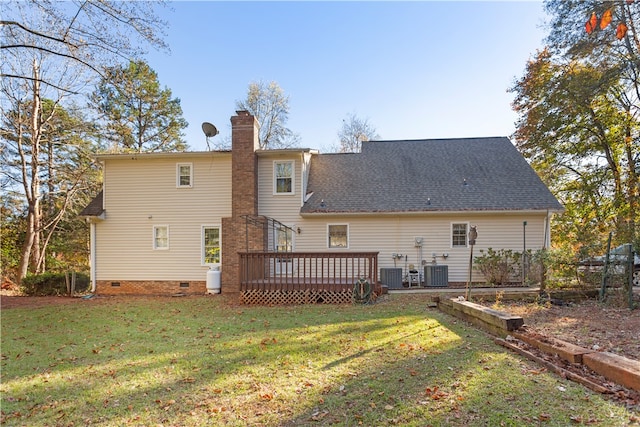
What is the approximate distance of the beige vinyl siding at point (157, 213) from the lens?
506 inches

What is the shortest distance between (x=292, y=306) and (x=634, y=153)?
16605 mm

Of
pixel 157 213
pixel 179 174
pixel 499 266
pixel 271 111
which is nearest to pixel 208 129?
pixel 179 174

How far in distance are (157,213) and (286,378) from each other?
35.8 feet

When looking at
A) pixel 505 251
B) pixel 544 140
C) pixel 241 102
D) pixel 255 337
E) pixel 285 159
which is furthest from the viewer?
pixel 241 102


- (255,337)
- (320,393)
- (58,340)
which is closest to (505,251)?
(255,337)

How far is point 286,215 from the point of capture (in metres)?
12.8

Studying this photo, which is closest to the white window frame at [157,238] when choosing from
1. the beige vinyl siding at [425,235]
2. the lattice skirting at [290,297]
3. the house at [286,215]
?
the house at [286,215]

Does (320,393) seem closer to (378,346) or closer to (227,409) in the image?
(227,409)

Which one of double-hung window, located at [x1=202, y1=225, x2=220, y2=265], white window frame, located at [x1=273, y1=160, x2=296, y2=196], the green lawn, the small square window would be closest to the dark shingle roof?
double-hung window, located at [x1=202, y1=225, x2=220, y2=265]

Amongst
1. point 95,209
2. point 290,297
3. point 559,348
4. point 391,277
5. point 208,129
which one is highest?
point 208,129

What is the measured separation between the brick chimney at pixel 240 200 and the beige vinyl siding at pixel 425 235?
6.66 feet

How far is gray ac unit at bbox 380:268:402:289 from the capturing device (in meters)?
11.6

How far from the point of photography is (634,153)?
14844mm

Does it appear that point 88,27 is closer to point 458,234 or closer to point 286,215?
point 286,215
